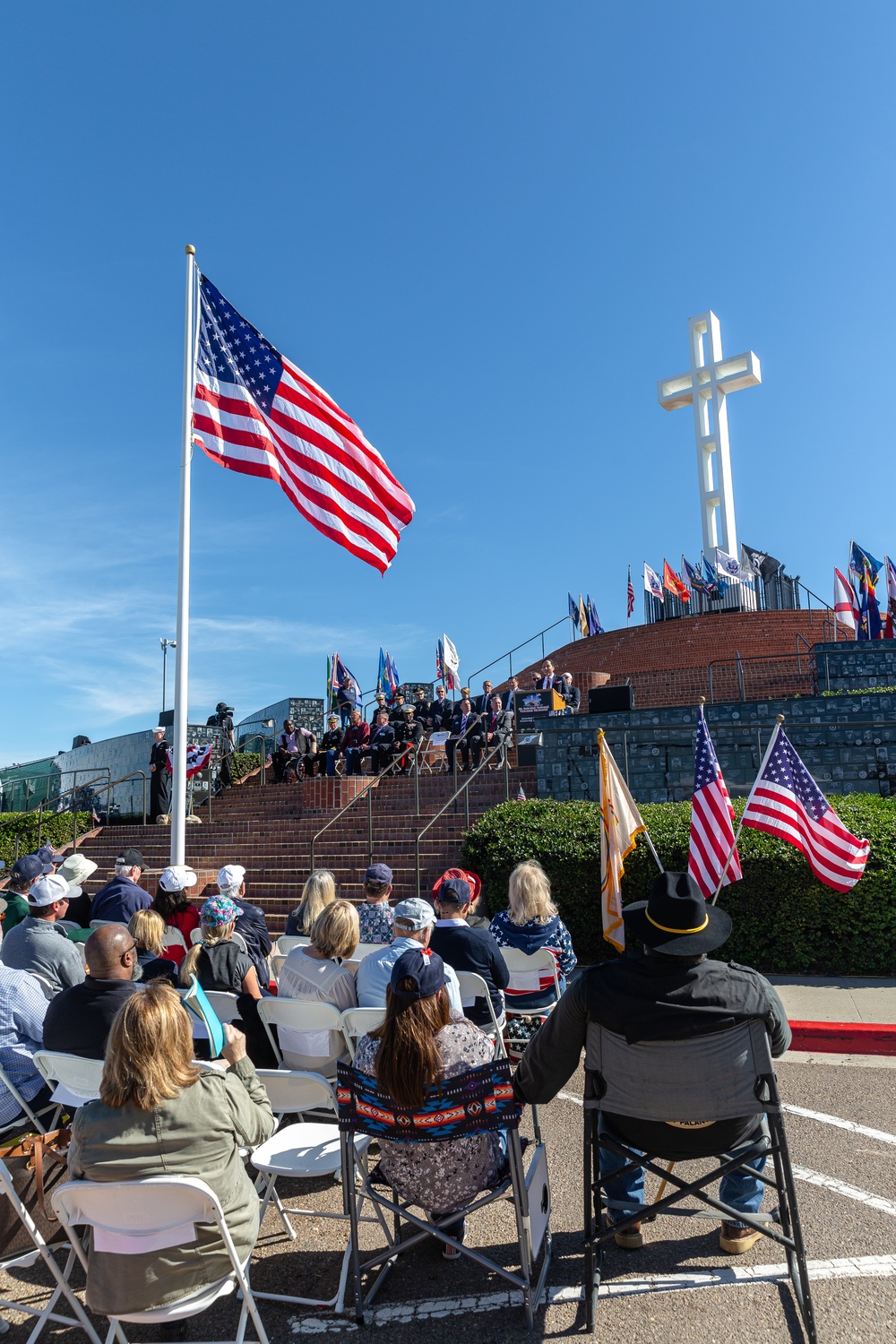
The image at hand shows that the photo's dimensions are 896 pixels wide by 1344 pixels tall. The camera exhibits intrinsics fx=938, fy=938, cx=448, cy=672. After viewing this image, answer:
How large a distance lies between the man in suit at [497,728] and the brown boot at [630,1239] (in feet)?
38.1

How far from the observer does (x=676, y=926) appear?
11.0 feet

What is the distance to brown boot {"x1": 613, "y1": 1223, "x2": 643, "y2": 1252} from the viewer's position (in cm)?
379

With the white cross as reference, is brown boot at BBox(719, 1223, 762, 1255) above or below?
below

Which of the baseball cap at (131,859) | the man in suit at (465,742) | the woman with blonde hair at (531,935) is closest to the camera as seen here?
the woman with blonde hair at (531,935)

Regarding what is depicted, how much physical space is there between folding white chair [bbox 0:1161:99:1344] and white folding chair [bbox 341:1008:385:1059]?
4.74ft

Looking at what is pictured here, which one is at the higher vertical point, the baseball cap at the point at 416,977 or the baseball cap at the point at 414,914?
the baseball cap at the point at 414,914

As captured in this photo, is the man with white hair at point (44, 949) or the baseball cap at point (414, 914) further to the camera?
the man with white hair at point (44, 949)

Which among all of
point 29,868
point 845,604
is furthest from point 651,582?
point 29,868

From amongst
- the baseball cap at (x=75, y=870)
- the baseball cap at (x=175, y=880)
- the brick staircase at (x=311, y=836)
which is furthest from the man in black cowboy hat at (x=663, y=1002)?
the brick staircase at (x=311, y=836)

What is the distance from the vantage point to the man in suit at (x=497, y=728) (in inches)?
644

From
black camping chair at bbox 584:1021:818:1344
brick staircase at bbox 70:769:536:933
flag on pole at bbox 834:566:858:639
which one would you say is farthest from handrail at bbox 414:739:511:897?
flag on pole at bbox 834:566:858:639

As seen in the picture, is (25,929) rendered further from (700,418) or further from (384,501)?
(700,418)

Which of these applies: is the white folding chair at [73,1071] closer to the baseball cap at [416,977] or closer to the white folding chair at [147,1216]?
the white folding chair at [147,1216]

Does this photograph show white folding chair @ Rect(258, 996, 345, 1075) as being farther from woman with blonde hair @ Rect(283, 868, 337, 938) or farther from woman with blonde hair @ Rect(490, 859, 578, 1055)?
woman with blonde hair @ Rect(283, 868, 337, 938)
